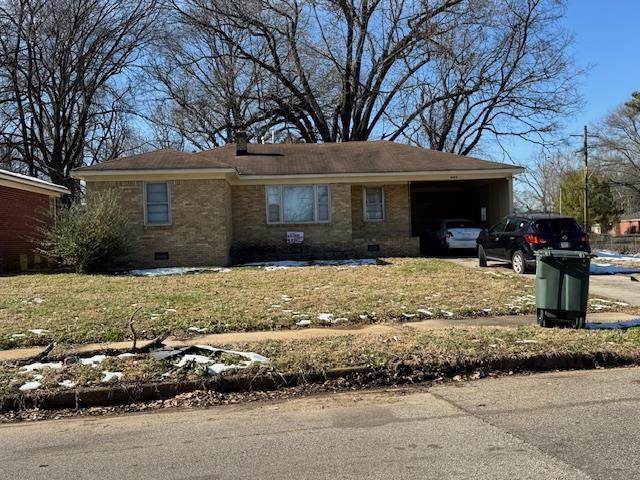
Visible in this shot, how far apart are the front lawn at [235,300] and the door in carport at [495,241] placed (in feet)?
6.39

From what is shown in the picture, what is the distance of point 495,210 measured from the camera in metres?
23.9

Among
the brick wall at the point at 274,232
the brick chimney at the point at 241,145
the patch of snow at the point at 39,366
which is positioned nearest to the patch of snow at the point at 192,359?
the patch of snow at the point at 39,366

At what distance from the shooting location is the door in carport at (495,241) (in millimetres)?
17062

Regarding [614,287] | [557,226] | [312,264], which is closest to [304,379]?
[614,287]

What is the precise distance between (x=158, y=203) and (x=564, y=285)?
535 inches

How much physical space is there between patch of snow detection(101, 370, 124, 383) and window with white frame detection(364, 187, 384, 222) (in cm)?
1701

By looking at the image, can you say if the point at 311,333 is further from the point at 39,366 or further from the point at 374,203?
the point at 374,203

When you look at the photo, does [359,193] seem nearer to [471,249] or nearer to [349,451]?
[471,249]

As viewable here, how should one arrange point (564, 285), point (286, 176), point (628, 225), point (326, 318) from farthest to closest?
1. point (628, 225)
2. point (286, 176)
3. point (326, 318)
4. point (564, 285)

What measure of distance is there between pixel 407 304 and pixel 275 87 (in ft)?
95.0

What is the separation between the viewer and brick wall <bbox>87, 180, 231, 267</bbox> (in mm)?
18516

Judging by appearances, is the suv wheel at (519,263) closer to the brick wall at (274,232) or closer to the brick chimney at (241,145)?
the brick wall at (274,232)

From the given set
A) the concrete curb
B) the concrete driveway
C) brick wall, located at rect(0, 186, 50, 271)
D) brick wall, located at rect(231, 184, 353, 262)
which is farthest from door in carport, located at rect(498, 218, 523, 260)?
brick wall, located at rect(0, 186, 50, 271)

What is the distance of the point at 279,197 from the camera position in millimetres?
21297
